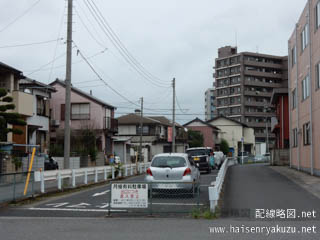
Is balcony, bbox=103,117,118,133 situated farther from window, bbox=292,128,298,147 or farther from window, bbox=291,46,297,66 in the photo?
window, bbox=291,46,297,66

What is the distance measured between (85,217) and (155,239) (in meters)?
3.72

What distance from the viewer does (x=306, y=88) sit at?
1044 inches

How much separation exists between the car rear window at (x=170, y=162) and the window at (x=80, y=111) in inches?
1170

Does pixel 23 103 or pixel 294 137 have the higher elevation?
pixel 23 103

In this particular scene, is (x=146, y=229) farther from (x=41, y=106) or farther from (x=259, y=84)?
(x=259, y=84)

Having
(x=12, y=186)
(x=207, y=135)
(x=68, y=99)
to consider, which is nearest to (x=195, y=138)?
(x=207, y=135)

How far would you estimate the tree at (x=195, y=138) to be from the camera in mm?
69938

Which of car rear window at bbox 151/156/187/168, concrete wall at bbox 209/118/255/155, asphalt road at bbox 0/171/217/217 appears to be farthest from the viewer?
concrete wall at bbox 209/118/255/155

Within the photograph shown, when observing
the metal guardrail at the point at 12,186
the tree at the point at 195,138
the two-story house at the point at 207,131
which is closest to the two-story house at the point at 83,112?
the tree at the point at 195,138

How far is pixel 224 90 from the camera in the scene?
302 feet

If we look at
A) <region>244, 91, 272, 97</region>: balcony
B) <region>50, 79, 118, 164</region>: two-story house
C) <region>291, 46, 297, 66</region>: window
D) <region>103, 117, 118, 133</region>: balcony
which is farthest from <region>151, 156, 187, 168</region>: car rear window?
<region>244, 91, 272, 97</region>: balcony

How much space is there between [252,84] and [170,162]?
74.6m

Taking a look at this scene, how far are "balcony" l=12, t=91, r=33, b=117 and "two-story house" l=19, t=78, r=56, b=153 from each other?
6.69ft

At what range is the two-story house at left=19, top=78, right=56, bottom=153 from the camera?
3247 centimetres
